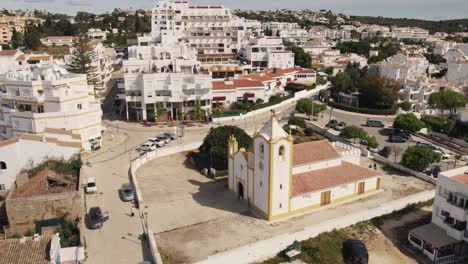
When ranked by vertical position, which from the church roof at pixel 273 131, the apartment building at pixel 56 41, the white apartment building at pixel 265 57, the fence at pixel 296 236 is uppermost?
the apartment building at pixel 56 41

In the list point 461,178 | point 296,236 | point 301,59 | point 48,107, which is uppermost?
point 301,59

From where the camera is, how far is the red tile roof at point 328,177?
30302 mm

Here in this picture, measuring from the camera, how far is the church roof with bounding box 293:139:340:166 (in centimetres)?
3216

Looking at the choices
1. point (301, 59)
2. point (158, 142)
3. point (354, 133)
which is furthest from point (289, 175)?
point (301, 59)

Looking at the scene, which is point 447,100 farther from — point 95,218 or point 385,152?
point 95,218

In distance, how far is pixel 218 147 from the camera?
37.9 metres

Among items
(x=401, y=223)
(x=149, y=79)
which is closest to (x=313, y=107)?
(x=149, y=79)

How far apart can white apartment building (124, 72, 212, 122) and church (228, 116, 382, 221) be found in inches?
912

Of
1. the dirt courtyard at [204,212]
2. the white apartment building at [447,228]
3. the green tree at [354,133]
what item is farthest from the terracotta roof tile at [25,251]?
the green tree at [354,133]

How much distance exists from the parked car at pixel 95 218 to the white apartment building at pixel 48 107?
15.0 metres

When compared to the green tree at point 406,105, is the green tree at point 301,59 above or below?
above

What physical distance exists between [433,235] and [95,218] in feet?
78.0

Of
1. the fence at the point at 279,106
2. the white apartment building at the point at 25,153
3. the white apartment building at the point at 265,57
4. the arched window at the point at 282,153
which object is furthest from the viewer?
the white apartment building at the point at 265,57

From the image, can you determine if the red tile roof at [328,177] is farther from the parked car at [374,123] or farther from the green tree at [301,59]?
the green tree at [301,59]
